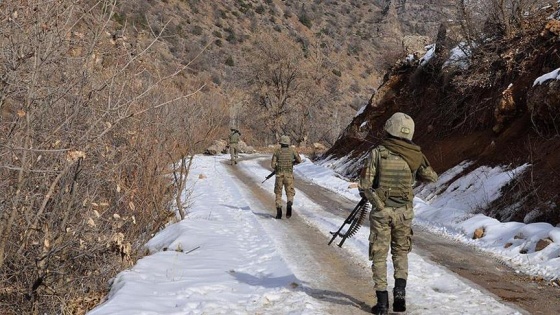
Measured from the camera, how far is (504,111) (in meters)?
13.3

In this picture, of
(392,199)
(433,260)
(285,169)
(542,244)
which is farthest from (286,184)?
(392,199)

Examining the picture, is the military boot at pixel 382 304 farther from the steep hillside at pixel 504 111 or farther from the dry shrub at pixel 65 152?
the steep hillside at pixel 504 111

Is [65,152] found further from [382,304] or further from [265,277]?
[382,304]

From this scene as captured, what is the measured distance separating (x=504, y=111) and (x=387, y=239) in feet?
31.8

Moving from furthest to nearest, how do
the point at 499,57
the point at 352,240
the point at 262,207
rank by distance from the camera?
the point at 499,57 → the point at 262,207 → the point at 352,240

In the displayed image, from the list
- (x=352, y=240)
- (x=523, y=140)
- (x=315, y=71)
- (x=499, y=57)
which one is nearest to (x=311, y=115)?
(x=315, y=71)

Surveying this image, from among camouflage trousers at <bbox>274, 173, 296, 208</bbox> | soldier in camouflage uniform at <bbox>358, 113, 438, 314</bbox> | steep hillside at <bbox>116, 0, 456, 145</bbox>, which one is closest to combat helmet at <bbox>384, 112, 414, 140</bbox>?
soldier in camouflage uniform at <bbox>358, 113, 438, 314</bbox>

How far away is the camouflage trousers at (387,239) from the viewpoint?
5.06 m

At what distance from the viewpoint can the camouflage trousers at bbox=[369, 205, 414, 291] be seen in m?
5.06

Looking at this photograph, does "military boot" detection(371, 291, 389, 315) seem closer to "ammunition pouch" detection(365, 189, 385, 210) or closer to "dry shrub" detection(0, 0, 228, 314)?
"ammunition pouch" detection(365, 189, 385, 210)

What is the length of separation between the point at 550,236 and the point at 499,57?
8.73m

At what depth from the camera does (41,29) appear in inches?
200

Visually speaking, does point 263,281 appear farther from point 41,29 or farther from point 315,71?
point 315,71

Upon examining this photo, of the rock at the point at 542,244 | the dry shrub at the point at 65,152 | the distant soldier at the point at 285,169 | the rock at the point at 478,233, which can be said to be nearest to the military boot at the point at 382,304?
the dry shrub at the point at 65,152
